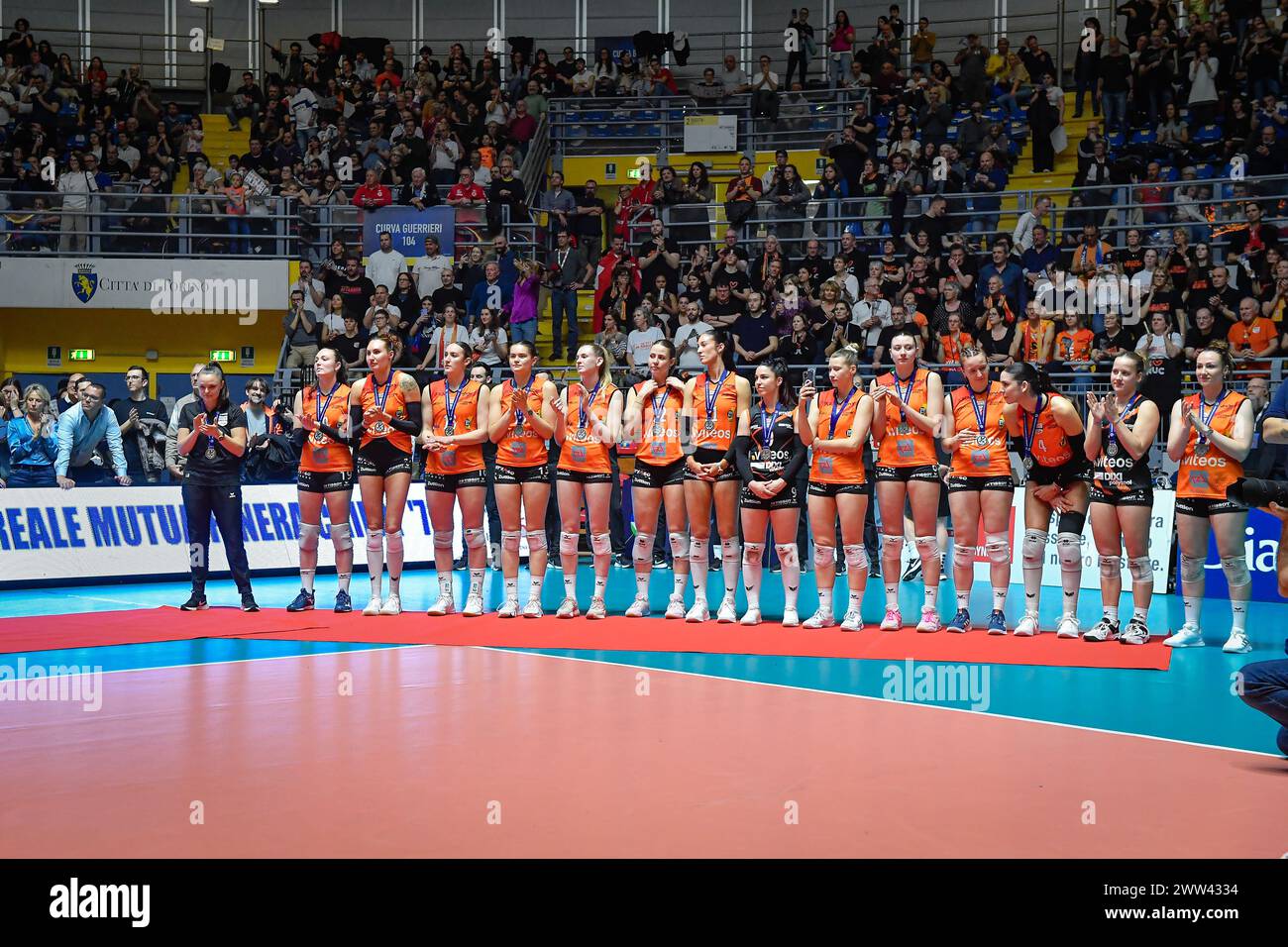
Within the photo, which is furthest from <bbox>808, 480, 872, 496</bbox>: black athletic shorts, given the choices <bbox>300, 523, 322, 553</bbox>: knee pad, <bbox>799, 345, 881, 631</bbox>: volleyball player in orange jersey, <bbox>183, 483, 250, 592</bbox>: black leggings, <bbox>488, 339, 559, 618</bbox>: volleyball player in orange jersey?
<bbox>183, 483, 250, 592</bbox>: black leggings

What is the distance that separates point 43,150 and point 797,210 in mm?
13646

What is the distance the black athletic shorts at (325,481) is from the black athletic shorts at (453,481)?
0.72m

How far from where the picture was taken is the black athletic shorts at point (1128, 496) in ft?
31.7

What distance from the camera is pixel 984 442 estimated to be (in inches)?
400

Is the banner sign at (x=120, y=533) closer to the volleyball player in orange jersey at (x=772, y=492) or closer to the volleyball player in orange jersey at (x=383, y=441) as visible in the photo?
the volleyball player in orange jersey at (x=383, y=441)

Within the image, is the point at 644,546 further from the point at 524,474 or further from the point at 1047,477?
the point at 1047,477

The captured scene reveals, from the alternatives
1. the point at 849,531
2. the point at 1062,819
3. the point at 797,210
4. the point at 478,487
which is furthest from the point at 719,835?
the point at 797,210

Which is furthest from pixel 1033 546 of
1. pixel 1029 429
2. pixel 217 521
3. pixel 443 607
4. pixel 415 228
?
pixel 415 228

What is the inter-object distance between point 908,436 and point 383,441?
4.46 metres

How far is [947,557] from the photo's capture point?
15500 millimetres

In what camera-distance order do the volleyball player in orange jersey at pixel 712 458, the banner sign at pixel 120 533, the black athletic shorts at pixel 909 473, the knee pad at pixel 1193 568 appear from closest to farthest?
the knee pad at pixel 1193 568 → the black athletic shorts at pixel 909 473 → the volleyball player in orange jersey at pixel 712 458 → the banner sign at pixel 120 533

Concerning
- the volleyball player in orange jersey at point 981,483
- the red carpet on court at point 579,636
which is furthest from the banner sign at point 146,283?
the volleyball player in orange jersey at point 981,483

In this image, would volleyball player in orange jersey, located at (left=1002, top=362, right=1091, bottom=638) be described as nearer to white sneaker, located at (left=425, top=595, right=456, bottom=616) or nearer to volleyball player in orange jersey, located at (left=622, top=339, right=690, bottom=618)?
volleyball player in orange jersey, located at (left=622, top=339, right=690, bottom=618)

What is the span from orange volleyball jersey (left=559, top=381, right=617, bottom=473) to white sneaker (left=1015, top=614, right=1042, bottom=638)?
3597 millimetres
